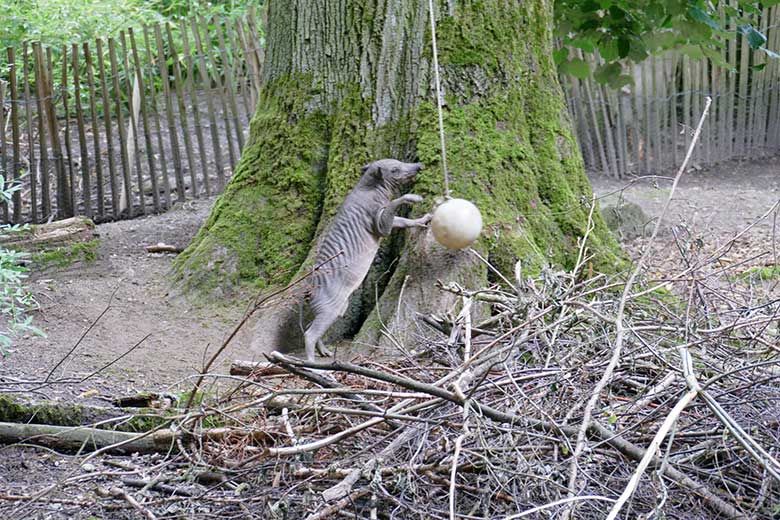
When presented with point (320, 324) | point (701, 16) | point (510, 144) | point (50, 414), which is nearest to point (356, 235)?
point (320, 324)

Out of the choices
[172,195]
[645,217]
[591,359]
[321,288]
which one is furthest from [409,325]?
[172,195]

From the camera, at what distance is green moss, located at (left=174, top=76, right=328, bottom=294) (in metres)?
4.90

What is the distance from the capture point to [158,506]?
279 centimetres

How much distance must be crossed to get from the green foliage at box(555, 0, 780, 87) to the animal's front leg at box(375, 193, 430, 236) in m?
2.12

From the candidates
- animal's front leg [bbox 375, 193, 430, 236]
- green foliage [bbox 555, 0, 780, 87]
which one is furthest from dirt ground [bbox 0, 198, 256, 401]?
green foliage [bbox 555, 0, 780, 87]

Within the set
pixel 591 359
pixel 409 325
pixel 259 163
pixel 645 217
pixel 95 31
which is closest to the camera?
pixel 591 359

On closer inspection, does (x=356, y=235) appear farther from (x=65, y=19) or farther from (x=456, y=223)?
(x=65, y=19)

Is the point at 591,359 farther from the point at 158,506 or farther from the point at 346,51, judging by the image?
the point at 346,51

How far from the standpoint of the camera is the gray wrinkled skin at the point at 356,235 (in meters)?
4.27

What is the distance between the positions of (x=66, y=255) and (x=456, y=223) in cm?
361

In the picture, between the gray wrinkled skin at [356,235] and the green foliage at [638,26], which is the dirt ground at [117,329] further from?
the green foliage at [638,26]

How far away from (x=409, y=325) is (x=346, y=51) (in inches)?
60.9

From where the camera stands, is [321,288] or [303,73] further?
[303,73]

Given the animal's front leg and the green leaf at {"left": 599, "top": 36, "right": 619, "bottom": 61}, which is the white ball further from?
the green leaf at {"left": 599, "top": 36, "right": 619, "bottom": 61}
